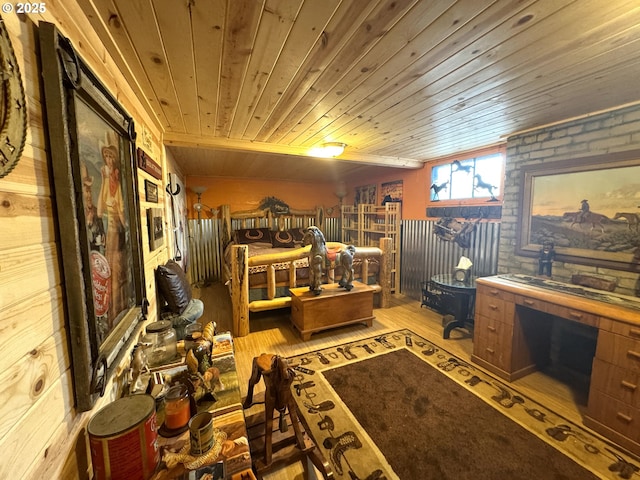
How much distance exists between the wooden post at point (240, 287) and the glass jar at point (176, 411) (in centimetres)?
204

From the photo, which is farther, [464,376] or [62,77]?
[464,376]

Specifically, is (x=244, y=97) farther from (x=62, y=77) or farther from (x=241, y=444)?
(x=241, y=444)

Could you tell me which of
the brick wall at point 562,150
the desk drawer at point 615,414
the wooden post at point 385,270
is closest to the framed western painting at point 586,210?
the brick wall at point 562,150

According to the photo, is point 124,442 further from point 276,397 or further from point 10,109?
point 10,109

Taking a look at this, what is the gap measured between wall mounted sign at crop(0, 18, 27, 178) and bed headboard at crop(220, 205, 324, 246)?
4941 mm

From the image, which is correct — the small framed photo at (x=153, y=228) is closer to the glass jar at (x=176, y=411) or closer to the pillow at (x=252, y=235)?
the glass jar at (x=176, y=411)

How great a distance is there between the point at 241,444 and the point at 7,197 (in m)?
1.01

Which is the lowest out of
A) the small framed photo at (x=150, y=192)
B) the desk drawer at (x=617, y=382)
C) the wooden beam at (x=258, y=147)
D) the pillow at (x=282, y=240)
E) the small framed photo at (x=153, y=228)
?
the desk drawer at (x=617, y=382)

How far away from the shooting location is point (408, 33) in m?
1.20

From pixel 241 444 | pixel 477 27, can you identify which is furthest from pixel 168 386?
pixel 477 27

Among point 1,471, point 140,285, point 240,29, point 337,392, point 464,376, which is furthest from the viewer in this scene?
point 464,376

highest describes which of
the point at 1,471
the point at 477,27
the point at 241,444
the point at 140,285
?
the point at 477,27

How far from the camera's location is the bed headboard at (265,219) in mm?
5480

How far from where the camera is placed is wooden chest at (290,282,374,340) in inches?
117
